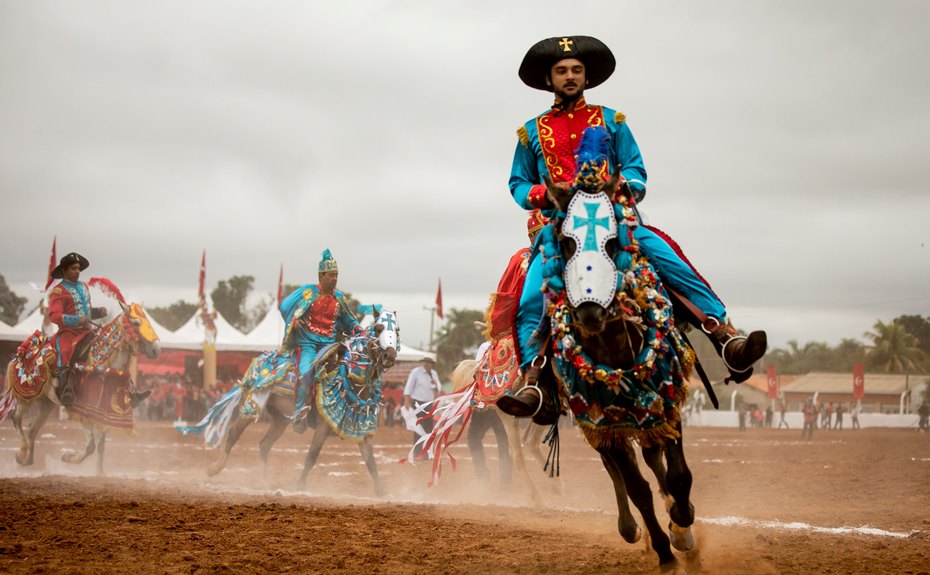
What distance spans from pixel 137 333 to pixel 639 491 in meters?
11.8

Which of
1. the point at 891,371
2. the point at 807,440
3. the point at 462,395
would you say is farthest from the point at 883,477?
the point at 891,371

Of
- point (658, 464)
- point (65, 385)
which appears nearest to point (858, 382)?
point (65, 385)

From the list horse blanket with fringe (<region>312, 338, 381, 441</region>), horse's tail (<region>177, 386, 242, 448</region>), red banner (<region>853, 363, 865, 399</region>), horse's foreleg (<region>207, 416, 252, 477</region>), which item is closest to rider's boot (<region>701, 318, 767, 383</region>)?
horse blanket with fringe (<region>312, 338, 381, 441</region>)

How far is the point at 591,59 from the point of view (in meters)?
7.98

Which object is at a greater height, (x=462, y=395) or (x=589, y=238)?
(x=589, y=238)

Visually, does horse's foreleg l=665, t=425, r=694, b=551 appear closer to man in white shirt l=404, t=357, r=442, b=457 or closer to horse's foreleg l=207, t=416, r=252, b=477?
horse's foreleg l=207, t=416, r=252, b=477

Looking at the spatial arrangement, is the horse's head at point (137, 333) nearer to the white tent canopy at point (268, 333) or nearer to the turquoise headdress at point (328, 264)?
the turquoise headdress at point (328, 264)

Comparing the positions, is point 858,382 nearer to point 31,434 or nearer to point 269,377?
point 269,377

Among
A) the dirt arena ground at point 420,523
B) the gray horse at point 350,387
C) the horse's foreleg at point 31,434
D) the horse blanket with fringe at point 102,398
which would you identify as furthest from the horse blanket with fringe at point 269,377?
the horse's foreleg at point 31,434

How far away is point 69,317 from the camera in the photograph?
52.6ft

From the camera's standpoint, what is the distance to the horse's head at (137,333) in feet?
54.5

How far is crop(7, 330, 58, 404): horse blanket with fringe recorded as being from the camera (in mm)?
16562

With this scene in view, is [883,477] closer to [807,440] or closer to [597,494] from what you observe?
[597,494]

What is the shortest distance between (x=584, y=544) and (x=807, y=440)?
1164 inches
